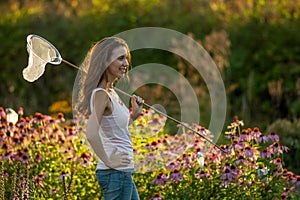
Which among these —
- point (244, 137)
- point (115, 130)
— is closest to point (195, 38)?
point (244, 137)

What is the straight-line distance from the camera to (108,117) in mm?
3623

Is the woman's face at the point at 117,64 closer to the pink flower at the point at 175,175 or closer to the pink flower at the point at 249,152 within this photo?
the pink flower at the point at 175,175

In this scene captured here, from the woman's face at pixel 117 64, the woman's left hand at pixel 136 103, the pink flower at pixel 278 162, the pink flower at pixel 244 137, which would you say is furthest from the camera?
the pink flower at pixel 244 137

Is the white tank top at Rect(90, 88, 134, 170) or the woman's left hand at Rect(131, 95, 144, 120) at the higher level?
the woman's left hand at Rect(131, 95, 144, 120)

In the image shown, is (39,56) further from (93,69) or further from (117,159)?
(117,159)

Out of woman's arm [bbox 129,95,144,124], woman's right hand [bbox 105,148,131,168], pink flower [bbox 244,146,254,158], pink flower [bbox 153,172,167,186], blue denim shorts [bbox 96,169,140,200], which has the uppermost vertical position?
woman's arm [bbox 129,95,144,124]

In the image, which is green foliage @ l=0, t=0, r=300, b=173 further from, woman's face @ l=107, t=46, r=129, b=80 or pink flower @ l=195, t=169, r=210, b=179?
woman's face @ l=107, t=46, r=129, b=80

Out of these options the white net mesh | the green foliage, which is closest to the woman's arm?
the white net mesh

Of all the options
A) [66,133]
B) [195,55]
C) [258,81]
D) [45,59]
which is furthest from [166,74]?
[45,59]

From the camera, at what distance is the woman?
3.55 metres

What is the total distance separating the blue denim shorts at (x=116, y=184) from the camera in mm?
3627

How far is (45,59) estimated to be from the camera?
12.9 ft

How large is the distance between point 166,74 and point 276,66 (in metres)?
1.54

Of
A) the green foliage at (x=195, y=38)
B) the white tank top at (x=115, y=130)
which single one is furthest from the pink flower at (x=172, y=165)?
the green foliage at (x=195, y=38)
